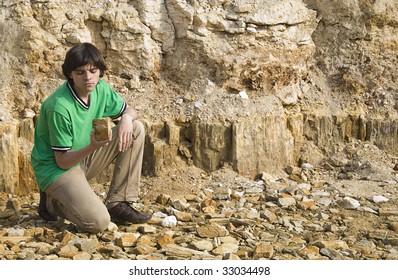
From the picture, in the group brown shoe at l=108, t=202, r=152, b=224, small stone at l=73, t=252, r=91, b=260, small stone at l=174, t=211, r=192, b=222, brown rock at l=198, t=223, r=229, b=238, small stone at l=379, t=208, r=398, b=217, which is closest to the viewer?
small stone at l=73, t=252, r=91, b=260

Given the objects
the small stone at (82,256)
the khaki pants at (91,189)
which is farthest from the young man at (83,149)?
the small stone at (82,256)

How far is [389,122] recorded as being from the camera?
648 cm

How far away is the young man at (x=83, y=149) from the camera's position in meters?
4.23

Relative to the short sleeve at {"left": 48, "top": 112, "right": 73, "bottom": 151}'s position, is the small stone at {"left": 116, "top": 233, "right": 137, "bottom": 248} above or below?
below

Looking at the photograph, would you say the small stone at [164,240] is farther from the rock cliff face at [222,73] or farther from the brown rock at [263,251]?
the rock cliff face at [222,73]

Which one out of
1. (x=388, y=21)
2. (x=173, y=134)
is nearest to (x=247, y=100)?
(x=173, y=134)

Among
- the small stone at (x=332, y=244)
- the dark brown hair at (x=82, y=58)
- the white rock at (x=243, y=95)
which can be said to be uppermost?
Answer: the dark brown hair at (x=82, y=58)

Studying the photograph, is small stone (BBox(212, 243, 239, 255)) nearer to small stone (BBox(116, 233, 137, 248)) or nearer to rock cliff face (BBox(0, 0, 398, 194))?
small stone (BBox(116, 233, 137, 248))

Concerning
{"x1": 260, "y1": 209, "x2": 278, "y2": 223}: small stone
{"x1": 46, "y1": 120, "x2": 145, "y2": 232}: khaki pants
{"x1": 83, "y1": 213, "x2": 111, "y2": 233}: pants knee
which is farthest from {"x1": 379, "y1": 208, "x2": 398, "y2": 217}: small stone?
{"x1": 83, "y1": 213, "x2": 111, "y2": 233}: pants knee

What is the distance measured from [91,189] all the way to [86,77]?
838 mm

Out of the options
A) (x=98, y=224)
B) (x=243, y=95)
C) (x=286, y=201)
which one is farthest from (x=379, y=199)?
(x=98, y=224)

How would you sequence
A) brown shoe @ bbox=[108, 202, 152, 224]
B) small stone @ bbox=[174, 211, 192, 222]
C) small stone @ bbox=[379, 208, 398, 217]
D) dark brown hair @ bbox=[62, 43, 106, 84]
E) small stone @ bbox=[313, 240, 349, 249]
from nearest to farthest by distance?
dark brown hair @ bbox=[62, 43, 106, 84] → small stone @ bbox=[313, 240, 349, 249] → brown shoe @ bbox=[108, 202, 152, 224] → small stone @ bbox=[174, 211, 192, 222] → small stone @ bbox=[379, 208, 398, 217]

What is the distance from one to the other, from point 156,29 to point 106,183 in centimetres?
170

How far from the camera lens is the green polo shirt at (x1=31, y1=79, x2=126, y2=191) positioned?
4238 millimetres
